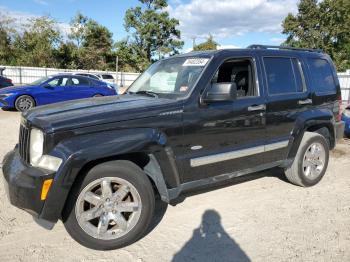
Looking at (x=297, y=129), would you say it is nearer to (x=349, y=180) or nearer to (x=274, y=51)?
(x=274, y=51)

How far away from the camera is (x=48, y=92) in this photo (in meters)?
13.4

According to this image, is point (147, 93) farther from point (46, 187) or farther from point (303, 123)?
point (303, 123)

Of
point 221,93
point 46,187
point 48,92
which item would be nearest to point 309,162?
point 221,93

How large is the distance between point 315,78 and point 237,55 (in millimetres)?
1618

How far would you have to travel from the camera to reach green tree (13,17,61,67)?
42531 mm

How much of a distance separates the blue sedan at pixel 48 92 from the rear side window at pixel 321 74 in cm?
1031

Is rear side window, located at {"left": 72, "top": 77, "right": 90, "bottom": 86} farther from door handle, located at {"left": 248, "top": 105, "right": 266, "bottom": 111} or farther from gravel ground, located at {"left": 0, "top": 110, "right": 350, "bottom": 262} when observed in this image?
door handle, located at {"left": 248, "top": 105, "right": 266, "bottom": 111}

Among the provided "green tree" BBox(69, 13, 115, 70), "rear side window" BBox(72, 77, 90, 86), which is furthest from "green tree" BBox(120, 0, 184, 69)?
"rear side window" BBox(72, 77, 90, 86)

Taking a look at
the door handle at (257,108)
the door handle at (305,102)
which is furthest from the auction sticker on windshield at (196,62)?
the door handle at (305,102)

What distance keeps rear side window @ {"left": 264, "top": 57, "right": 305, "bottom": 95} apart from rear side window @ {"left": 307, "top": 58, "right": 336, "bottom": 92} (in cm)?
36

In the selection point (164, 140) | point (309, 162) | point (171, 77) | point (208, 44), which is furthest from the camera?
point (208, 44)

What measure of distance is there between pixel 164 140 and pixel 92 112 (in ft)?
2.55

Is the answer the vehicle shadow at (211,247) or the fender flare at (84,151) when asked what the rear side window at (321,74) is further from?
the fender flare at (84,151)

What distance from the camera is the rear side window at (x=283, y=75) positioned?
470 centimetres
